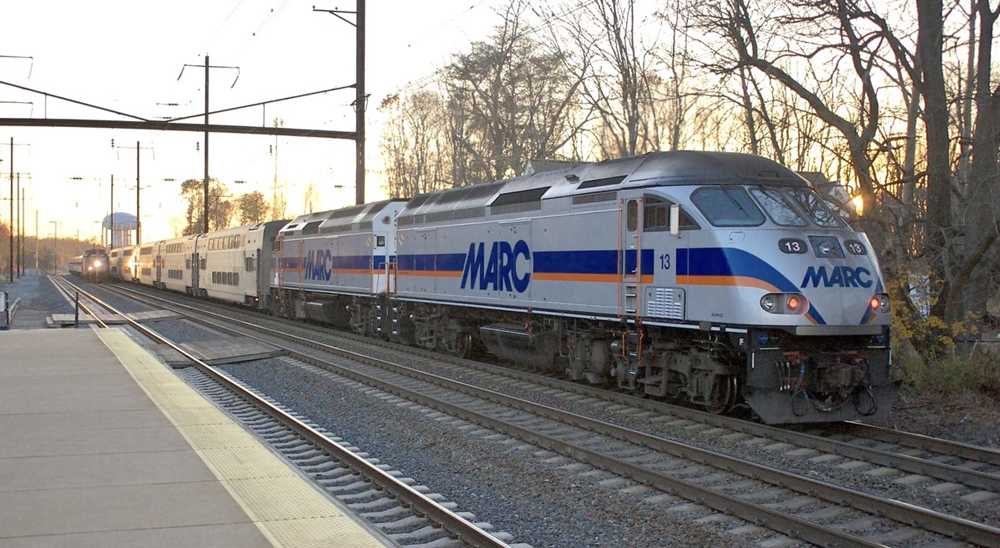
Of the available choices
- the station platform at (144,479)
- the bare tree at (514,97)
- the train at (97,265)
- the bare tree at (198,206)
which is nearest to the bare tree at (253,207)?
the bare tree at (198,206)

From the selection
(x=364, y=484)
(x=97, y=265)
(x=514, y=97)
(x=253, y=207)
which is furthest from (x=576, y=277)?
(x=97, y=265)

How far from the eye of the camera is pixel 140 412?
1141 cm

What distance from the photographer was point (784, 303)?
10664mm

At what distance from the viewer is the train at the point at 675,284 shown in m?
10.8

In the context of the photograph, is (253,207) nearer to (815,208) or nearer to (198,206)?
(198,206)

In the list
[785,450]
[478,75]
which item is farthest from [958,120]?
[478,75]

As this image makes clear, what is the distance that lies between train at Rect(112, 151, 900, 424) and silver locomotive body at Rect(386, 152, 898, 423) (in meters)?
0.02

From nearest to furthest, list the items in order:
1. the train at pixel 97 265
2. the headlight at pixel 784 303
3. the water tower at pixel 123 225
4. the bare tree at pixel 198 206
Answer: the headlight at pixel 784 303 < the train at pixel 97 265 < the bare tree at pixel 198 206 < the water tower at pixel 123 225

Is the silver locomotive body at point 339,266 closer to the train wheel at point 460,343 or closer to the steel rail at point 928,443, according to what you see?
the train wheel at point 460,343

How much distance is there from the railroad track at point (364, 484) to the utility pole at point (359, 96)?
13359 mm

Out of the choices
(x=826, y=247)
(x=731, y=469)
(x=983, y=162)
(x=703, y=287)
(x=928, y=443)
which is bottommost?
(x=731, y=469)

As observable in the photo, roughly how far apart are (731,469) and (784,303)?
2448 millimetres

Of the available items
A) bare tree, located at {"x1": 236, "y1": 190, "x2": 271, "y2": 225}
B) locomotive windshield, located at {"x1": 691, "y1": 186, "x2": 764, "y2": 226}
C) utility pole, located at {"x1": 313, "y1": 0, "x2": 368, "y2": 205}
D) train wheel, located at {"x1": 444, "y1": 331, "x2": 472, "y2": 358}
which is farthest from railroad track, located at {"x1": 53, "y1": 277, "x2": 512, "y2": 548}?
bare tree, located at {"x1": 236, "y1": 190, "x2": 271, "y2": 225}

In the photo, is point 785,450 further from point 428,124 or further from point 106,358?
point 428,124
